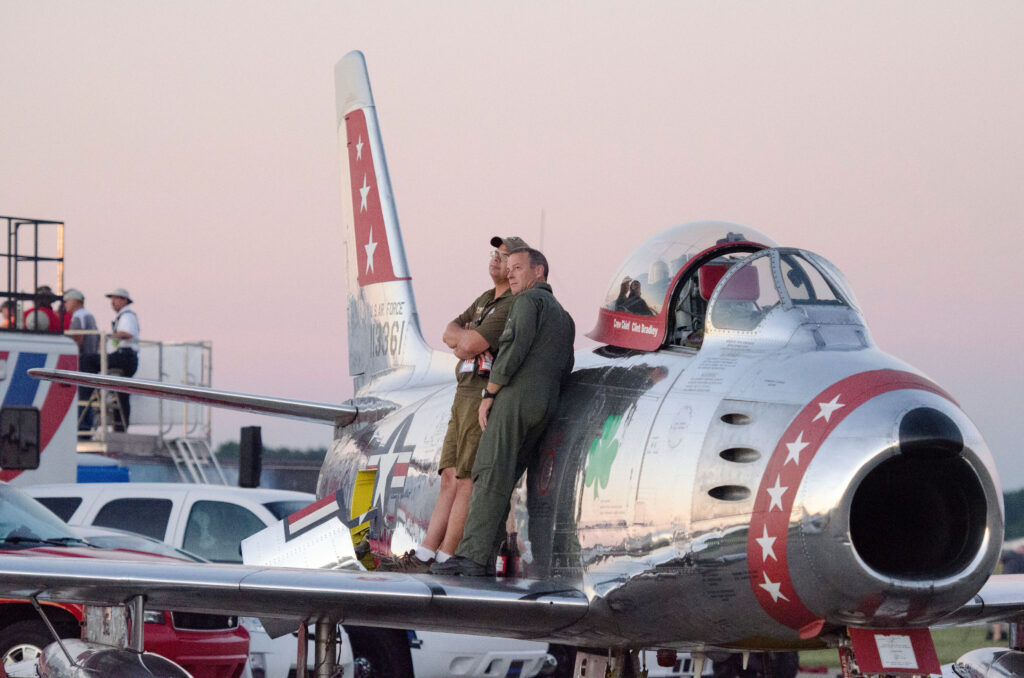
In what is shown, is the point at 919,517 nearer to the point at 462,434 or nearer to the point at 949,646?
the point at 462,434

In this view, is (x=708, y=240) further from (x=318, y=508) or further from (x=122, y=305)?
(x=122, y=305)

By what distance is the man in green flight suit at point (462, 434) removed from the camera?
8164 mm

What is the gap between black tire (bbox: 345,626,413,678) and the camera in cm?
1193

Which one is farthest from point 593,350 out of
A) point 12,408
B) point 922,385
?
point 12,408

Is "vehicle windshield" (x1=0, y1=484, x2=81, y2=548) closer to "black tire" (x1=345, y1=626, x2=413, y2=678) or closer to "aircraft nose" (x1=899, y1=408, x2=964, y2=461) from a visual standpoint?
"black tire" (x1=345, y1=626, x2=413, y2=678)

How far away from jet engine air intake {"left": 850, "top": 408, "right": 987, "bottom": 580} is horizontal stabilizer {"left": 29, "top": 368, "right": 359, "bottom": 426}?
5.26 metres

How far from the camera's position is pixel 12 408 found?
15.0 meters

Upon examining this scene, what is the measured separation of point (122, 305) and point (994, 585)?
1510 centimetres

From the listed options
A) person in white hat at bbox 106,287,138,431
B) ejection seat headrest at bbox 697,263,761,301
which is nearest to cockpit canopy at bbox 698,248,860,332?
ejection seat headrest at bbox 697,263,761,301

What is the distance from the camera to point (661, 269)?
25.4 ft

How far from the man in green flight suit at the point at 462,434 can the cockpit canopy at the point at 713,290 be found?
634 millimetres

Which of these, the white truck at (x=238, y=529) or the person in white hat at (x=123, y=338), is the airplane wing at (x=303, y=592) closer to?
the white truck at (x=238, y=529)

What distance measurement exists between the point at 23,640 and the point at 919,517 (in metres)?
6.29

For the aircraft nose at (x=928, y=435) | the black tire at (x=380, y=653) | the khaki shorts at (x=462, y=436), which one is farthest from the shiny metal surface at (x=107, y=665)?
the black tire at (x=380, y=653)
